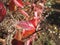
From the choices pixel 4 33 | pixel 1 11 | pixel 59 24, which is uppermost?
pixel 1 11

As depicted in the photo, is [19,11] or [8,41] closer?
[8,41]

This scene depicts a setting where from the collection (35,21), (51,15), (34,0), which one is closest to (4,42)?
(35,21)

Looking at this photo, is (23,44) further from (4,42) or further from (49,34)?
(49,34)

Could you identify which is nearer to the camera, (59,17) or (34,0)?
(34,0)

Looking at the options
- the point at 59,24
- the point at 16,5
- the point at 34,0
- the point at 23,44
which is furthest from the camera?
the point at 59,24

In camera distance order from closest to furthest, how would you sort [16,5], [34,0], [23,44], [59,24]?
[23,44] < [16,5] < [34,0] < [59,24]

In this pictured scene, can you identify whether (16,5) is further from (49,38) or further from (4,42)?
(49,38)

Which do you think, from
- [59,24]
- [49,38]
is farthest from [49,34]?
[59,24]

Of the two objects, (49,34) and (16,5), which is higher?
(16,5)

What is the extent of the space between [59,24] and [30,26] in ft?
4.34

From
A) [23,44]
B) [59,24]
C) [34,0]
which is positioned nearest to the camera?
[23,44]

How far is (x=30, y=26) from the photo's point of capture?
21.6 inches

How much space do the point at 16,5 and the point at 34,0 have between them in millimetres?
612

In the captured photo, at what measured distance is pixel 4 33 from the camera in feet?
2.35
